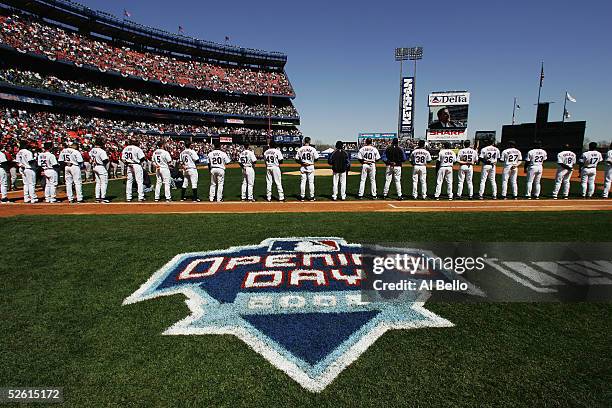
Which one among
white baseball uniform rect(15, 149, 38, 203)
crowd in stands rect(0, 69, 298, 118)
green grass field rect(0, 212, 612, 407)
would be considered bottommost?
green grass field rect(0, 212, 612, 407)

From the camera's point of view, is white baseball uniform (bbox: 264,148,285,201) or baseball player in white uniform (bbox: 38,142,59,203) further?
white baseball uniform (bbox: 264,148,285,201)

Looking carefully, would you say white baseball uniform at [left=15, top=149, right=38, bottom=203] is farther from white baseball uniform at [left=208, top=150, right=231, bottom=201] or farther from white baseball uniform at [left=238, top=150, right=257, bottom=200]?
white baseball uniform at [left=238, top=150, right=257, bottom=200]

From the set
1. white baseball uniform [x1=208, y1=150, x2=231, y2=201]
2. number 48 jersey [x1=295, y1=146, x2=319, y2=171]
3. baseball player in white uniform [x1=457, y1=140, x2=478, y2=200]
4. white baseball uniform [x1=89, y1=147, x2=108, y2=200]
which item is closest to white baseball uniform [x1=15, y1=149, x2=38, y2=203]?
white baseball uniform [x1=89, y1=147, x2=108, y2=200]

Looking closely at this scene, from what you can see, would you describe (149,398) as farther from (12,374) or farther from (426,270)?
(426,270)

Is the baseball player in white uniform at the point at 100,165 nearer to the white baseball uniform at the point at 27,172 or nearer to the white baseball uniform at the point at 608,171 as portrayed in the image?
the white baseball uniform at the point at 27,172

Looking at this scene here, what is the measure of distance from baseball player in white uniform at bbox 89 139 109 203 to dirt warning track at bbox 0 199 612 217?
65cm

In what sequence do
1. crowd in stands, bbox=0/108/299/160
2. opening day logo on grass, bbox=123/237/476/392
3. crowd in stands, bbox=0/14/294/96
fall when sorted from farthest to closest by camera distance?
1. crowd in stands, bbox=0/14/294/96
2. crowd in stands, bbox=0/108/299/160
3. opening day logo on grass, bbox=123/237/476/392

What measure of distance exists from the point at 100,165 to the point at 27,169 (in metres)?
2.30

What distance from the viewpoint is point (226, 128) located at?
57281mm

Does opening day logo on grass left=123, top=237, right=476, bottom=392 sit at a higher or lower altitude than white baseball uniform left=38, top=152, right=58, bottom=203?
lower

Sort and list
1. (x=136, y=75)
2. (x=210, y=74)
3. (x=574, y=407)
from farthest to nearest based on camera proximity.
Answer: (x=210, y=74) < (x=136, y=75) < (x=574, y=407)

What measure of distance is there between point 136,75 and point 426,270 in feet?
171

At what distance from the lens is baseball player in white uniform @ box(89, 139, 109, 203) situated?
1085 centimetres

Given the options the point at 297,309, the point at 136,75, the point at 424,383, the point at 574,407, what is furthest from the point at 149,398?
the point at 136,75
